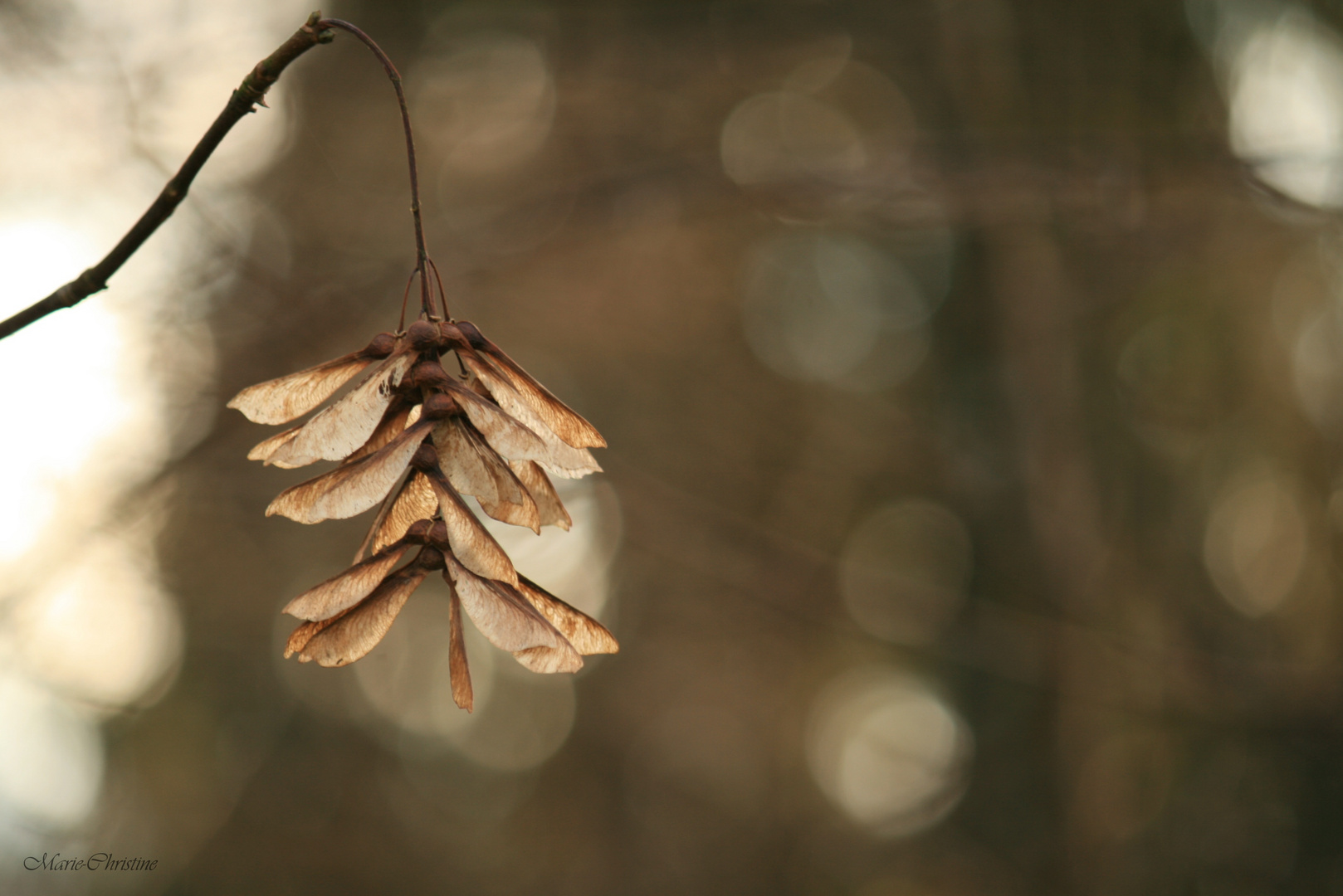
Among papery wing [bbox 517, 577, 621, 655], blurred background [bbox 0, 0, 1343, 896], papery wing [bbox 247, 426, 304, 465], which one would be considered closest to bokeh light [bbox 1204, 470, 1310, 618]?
blurred background [bbox 0, 0, 1343, 896]

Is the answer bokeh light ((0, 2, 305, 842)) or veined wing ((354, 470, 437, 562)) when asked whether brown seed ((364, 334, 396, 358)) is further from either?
bokeh light ((0, 2, 305, 842))

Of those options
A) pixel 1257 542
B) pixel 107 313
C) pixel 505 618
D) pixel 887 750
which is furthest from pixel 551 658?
pixel 887 750

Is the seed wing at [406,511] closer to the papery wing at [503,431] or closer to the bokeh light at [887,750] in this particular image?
the papery wing at [503,431]

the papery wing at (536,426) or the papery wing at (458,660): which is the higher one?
the papery wing at (536,426)

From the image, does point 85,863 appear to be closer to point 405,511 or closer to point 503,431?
point 405,511

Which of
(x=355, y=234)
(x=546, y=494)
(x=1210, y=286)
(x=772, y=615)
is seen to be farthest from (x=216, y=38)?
(x=1210, y=286)

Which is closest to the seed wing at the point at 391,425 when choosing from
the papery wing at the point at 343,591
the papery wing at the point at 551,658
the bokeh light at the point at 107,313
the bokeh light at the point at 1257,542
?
the papery wing at the point at 343,591
